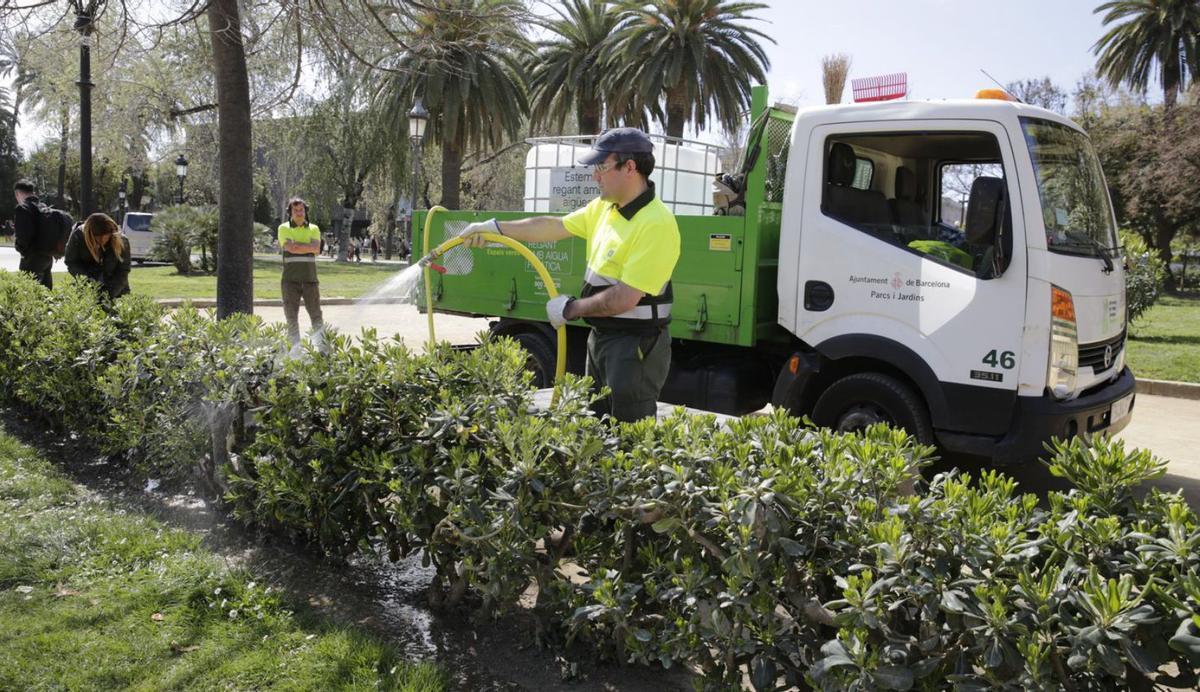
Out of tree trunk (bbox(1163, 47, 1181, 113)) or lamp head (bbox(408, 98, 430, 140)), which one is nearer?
lamp head (bbox(408, 98, 430, 140))

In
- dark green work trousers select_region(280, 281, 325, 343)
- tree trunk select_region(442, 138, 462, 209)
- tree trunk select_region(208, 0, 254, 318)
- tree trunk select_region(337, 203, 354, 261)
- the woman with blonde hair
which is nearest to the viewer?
tree trunk select_region(208, 0, 254, 318)

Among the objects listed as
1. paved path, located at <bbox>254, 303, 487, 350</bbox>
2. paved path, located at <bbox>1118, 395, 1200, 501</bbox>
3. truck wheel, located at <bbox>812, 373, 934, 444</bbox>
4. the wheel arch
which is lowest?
paved path, located at <bbox>1118, 395, 1200, 501</bbox>

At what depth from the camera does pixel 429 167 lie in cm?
4278

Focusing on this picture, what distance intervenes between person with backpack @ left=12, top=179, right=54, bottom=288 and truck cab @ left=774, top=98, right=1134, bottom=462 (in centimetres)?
834

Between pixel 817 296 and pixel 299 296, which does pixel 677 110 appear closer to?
pixel 299 296

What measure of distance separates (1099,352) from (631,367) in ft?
11.4

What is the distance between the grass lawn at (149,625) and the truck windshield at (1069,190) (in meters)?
4.41

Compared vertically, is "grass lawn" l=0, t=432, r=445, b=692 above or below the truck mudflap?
below

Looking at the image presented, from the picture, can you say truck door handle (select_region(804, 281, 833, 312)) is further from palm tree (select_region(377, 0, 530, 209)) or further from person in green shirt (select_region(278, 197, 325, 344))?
palm tree (select_region(377, 0, 530, 209))

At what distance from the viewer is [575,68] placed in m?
26.2

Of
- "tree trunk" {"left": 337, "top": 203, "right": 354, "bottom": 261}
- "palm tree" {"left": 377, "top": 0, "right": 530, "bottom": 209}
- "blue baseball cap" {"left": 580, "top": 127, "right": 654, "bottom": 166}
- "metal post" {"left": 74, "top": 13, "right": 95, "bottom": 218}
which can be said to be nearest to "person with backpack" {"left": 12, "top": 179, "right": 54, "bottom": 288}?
"metal post" {"left": 74, "top": 13, "right": 95, "bottom": 218}

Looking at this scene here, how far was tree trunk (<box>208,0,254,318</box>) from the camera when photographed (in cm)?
639

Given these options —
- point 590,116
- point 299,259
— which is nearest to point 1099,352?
point 299,259

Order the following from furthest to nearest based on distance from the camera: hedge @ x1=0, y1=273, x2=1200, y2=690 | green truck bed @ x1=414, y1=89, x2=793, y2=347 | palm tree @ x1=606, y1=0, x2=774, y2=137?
palm tree @ x1=606, y1=0, x2=774, y2=137, green truck bed @ x1=414, y1=89, x2=793, y2=347, hedge @ x1=0, y1=273, x2=1200, y2=690
